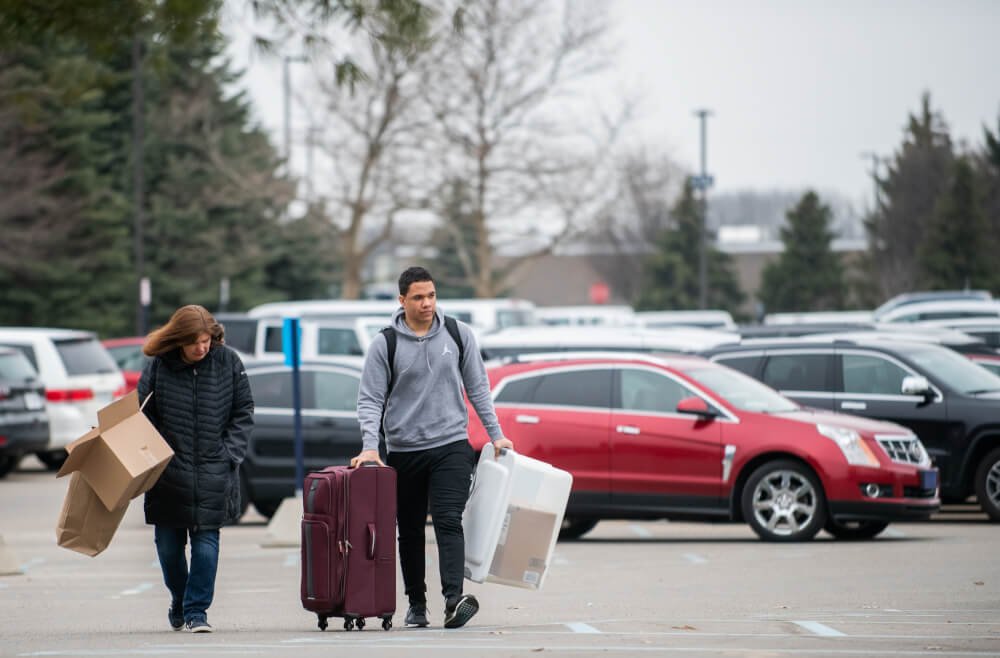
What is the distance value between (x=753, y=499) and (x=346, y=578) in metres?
6.30

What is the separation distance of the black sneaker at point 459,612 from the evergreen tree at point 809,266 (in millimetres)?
64712

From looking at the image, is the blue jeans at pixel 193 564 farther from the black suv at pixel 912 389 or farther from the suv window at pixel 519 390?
the black suv at pixel 912 389

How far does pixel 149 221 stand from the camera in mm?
48156

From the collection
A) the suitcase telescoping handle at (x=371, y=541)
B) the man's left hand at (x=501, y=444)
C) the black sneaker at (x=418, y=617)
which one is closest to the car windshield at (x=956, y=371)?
the man's left hand at (x=501, y=444)

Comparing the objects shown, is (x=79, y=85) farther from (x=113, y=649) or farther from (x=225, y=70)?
(x=225, y=70)

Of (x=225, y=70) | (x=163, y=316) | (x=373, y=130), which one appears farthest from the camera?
(x=225, y=70)

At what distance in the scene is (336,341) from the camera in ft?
84.1

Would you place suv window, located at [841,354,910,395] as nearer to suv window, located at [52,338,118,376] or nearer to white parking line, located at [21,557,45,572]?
white parking line, located at [21,557,45,572]

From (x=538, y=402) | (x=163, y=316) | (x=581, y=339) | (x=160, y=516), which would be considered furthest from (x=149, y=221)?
(x=160, y=516)

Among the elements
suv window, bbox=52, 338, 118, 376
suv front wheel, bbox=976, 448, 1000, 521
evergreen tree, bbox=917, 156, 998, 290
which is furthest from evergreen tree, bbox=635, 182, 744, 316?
suv front wheel, bbox=976, 448, 1000, 521

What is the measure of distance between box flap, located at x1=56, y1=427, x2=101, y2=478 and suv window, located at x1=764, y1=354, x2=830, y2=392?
30.2ft

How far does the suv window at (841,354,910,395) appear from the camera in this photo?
50.4 ft

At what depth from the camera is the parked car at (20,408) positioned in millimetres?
20312

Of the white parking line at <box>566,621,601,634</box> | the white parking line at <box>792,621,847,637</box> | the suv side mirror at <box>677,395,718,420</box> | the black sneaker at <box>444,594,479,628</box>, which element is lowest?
the white parking line at <box>566,621,601,634</box>
